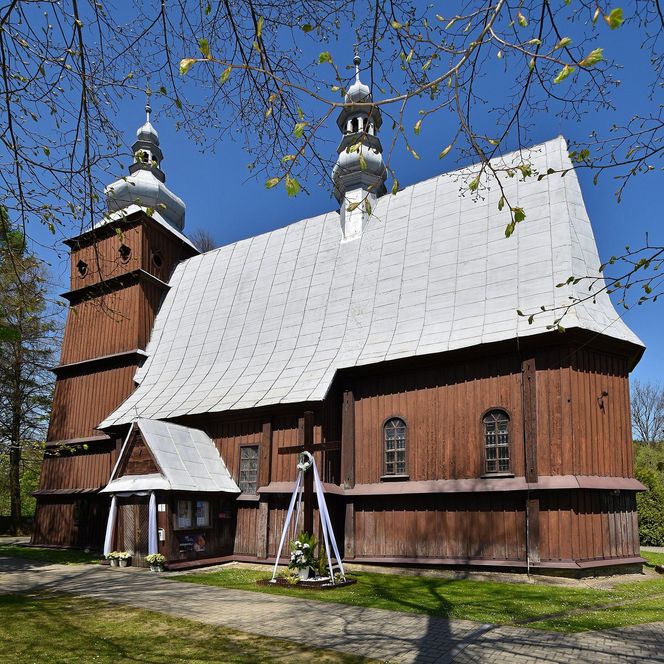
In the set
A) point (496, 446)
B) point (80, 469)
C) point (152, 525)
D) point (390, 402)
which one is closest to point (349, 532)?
point (390, 402)

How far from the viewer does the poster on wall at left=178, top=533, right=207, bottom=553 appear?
626 inches

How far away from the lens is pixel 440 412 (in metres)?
15.6

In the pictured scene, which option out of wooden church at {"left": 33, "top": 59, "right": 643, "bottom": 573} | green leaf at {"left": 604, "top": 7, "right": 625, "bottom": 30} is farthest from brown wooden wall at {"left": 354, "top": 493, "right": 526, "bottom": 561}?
green leaf at {"left": 604, "top": 7, "right": 625, "bottom": 30}

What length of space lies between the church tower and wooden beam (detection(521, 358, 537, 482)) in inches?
505

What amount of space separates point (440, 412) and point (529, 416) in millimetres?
2274

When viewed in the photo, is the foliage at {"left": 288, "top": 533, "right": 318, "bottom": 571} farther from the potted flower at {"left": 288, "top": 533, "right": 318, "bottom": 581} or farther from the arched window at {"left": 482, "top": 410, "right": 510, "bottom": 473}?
the arched window at {"left": 482, "top": 410, "right": 510, "bottom": 473}

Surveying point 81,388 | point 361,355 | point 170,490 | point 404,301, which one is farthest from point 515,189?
point 81,388

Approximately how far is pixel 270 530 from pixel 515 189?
1140cm

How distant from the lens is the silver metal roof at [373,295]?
15.6 metres

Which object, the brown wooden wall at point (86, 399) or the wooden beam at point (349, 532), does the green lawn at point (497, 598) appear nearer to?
the wooden beam at point (349, 532)

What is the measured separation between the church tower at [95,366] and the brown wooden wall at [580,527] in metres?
13.3

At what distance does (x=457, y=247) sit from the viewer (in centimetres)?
1762

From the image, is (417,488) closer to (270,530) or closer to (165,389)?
(270,530)

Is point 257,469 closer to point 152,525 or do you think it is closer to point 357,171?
point 152,525
